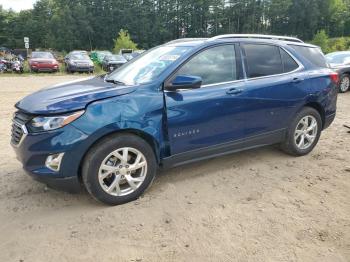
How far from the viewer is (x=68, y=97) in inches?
Answer: 137

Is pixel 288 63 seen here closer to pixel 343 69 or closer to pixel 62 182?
pixel 62 182

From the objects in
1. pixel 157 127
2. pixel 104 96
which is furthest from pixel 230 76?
pixel 104 96

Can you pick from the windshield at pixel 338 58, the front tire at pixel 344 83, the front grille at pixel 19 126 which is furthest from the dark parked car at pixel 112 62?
the front grille at pixel 19 126

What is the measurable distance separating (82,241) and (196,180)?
167cm

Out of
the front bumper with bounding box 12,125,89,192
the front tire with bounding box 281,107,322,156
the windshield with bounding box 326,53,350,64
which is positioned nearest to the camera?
the front bumper with bounding box 12,125,89,192

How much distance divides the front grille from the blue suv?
0.05 feet

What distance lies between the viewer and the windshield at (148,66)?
3.93 metres

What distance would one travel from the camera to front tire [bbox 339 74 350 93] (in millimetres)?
11938

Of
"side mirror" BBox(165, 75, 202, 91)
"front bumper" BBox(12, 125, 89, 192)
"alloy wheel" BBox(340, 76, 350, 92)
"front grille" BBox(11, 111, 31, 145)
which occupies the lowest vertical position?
"alloy wheel" BBox(340, 76, 350, 92)

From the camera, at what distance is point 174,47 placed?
14.3 feet

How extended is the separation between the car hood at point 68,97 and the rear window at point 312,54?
2807 mm

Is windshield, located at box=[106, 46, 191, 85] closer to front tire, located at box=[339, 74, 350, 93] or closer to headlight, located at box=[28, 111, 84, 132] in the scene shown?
headlight, located at box=[28, 111, 84, 132]

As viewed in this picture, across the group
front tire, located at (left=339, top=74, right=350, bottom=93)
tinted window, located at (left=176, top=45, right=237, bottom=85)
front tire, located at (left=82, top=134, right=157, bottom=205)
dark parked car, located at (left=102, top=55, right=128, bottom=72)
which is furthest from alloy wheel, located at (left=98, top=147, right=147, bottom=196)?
dark parked car, located at (left=102, top=55, right=128, bottom=72)

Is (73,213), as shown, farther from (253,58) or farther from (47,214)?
(253,58)
